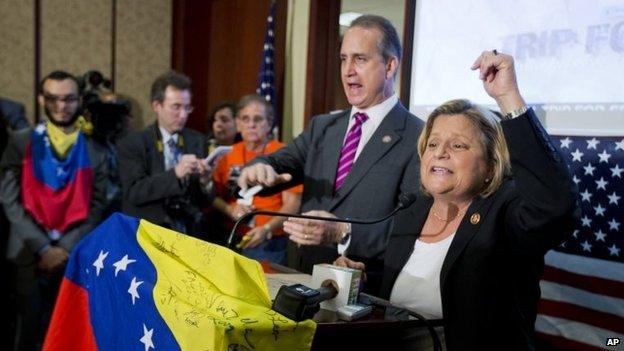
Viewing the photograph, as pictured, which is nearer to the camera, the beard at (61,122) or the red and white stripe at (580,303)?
the red and white stripe at (580,303)

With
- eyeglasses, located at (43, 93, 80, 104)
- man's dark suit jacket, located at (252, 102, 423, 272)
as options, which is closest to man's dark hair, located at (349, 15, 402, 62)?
man's dark suit jacket, located at (252, 102, 423, 272)

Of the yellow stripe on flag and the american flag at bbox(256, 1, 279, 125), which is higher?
the american flag at bbox(256, 1, 279, 125)

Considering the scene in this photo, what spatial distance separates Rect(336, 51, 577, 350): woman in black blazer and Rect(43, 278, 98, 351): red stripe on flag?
61 cm

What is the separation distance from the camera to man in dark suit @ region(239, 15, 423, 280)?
5.74 feet

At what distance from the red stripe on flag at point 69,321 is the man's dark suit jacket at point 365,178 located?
0.79 meters

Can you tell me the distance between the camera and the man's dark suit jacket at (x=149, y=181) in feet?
8.45

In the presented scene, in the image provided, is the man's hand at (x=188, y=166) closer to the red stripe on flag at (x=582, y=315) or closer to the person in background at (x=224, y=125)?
the person in background at (x=224, y=125)

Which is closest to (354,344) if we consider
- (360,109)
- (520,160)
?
(520,160)

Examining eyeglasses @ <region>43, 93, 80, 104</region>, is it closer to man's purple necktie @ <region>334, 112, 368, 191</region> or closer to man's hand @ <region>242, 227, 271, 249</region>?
man's hand @ <region>242, 227, 271, 249</region>

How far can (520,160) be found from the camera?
3.86ft

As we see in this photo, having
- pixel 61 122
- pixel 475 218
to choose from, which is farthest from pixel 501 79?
pixel 61 122

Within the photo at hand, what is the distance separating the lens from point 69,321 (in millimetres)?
1311

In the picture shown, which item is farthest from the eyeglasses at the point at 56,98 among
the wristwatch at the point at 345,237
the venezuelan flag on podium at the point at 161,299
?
the wristwatch at the point at 345,237

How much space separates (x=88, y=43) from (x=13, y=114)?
1436 mm
